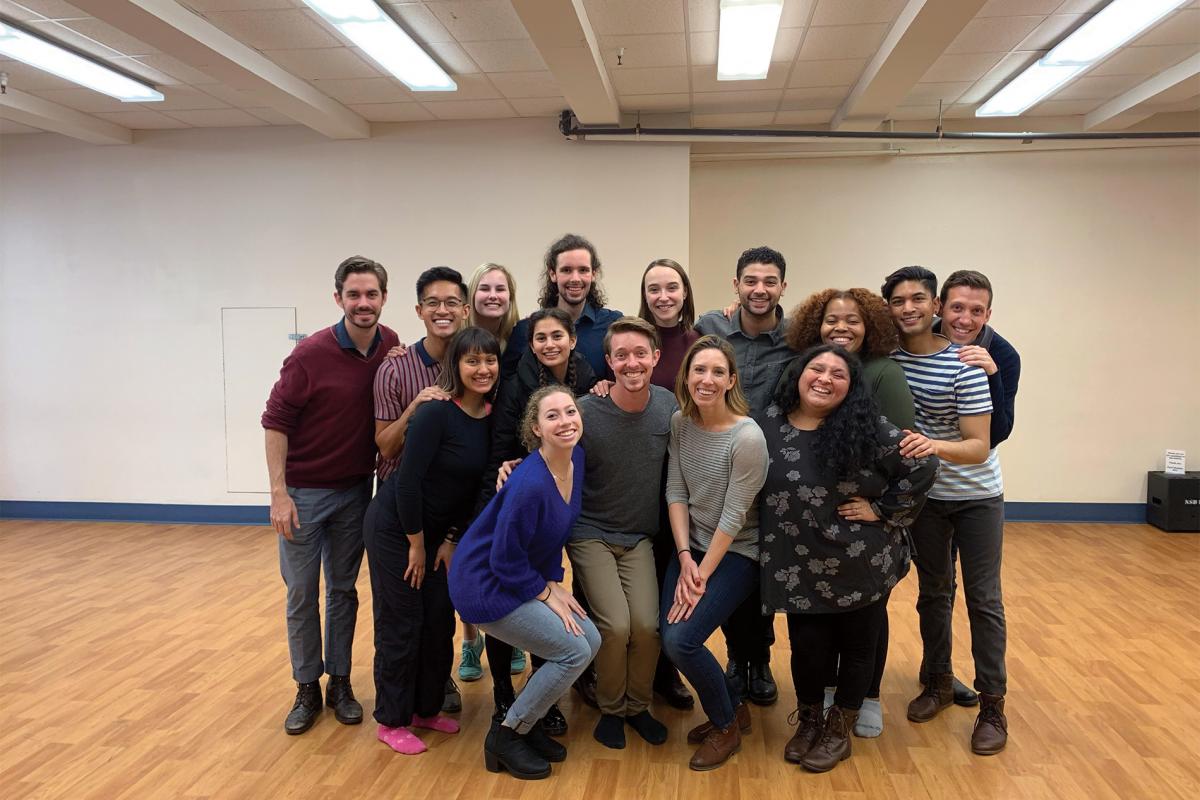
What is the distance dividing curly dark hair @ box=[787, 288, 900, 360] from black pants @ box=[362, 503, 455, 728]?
153 cm

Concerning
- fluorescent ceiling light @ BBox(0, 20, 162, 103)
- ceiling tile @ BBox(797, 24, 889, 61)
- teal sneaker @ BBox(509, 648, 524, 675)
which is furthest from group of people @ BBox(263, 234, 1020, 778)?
fluorescent ceiling light @ BBox(0, 20, 162, 103)

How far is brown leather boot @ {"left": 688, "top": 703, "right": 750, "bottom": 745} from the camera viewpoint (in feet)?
9.00

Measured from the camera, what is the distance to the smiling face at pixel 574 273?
2977 mm

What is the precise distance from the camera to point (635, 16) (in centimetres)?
399

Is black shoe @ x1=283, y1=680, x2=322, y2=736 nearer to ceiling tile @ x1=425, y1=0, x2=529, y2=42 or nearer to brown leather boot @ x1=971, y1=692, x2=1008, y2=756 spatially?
brown leather boot @ x1=971, y1=692, x2=1008, y2=756

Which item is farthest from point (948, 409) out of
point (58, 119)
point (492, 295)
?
point (58, 119)

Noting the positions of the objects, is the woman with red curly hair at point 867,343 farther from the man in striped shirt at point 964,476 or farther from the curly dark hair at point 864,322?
the man in striped shirt at point 964,476

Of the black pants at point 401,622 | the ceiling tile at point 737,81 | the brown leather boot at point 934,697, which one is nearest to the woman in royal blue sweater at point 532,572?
the black pants at point 401,622

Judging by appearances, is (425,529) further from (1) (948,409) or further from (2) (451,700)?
(1) (948,409)

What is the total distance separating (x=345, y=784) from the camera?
2527 mm

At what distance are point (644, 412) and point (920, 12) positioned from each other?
2505 mm

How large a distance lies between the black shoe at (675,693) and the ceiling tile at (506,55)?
11.6 feet

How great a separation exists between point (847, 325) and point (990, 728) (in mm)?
1575

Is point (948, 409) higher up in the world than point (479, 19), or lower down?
lower down
